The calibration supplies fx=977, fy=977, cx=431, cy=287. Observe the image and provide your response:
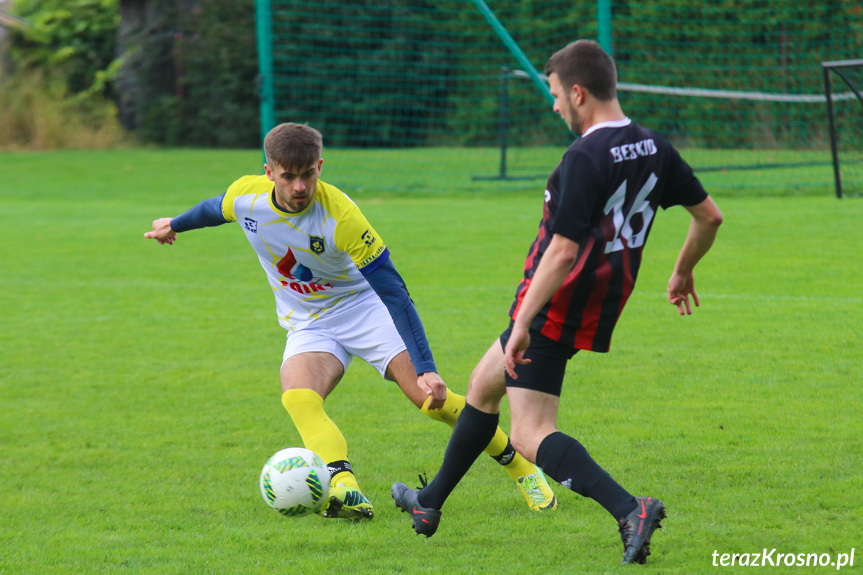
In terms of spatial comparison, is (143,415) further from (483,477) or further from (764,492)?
(764,492)

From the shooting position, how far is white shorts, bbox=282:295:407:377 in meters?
4.43

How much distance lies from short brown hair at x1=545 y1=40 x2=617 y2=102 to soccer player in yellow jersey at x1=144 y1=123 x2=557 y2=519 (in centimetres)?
112

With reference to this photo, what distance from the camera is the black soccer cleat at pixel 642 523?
3.13m

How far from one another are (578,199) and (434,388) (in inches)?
42.7

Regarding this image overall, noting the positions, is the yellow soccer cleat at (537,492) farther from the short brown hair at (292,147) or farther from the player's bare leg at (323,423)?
the short brown hair at (292,147)

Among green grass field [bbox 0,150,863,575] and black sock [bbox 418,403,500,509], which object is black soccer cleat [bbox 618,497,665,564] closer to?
green grass field [bbox 0,150,863,575]

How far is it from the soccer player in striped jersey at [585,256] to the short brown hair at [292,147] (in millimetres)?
1036

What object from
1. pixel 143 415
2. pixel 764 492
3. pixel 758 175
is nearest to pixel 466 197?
pixel 758 175

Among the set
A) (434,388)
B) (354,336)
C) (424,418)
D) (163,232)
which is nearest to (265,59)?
(424,418)

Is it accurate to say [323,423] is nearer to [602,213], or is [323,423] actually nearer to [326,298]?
[326,298]

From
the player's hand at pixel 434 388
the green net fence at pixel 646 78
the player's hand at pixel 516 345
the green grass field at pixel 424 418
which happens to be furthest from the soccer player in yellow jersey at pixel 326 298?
the green net fence at pixel 646 78

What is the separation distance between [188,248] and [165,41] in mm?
→ 21841

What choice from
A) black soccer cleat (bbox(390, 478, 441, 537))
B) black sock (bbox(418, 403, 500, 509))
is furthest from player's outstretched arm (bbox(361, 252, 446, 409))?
black soccer cleat (bbox(390, 478, 441, 537))

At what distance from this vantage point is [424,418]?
5488 mm
